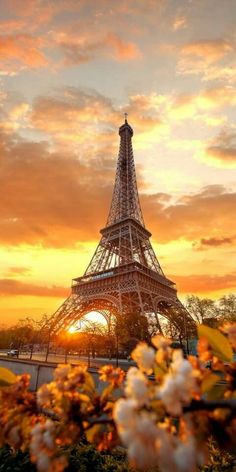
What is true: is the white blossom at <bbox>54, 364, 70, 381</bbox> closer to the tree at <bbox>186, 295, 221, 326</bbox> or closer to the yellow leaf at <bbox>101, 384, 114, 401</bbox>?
the yellow leaf at <bbox>101, 384, 114, 401</bbox>

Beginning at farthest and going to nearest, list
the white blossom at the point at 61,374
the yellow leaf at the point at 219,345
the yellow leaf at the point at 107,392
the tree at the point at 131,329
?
the tree at the point at 131,329 < the white blossom at the point at 61,374 < the yellow leaf at the point at 107,392 < the yellow leaf at the point at 219,345

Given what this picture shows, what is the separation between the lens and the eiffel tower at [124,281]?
151 feet

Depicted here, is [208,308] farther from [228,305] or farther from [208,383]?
[208,383]

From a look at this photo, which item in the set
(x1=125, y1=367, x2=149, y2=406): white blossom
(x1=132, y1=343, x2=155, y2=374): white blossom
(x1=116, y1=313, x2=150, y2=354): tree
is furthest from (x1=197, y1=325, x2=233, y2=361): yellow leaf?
(x1=116, y1=313, x2=150, y2=354): tree

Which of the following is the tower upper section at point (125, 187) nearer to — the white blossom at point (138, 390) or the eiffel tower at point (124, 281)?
the eiffel tower at point (124, 281)

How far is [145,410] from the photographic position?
1.29 metres

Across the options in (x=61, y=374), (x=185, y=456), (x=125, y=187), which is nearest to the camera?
(x=185, y=456)

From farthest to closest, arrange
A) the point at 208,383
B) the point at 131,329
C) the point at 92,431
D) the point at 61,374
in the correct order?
the point at 131,329 → the point at 61,374 → the point at 92,431 → the point at 208,383

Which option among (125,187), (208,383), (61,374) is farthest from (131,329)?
(125,187)

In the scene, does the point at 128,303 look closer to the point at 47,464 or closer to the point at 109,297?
the point at 109,297

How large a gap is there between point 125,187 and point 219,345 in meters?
69.1

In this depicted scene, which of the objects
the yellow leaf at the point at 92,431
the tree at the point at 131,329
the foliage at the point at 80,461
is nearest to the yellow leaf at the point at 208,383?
the yellow leaf at the point at 92,431

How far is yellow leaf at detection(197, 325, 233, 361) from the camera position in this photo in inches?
63.7

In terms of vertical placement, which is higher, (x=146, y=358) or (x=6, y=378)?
(x=146, y=358)
